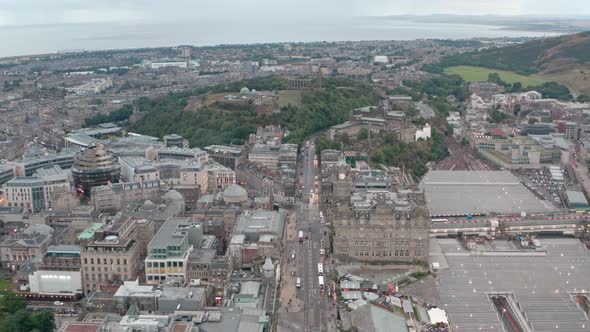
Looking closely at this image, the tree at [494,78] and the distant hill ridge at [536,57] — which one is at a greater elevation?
the distant hill ridge at [536,57]

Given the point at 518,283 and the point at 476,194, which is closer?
the point at 518,283

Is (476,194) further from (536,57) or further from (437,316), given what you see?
(536,57)

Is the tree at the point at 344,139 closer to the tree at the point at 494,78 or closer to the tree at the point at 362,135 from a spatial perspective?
the tree at the point at 362,135

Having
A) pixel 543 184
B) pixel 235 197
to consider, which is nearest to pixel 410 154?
pixel 543 184

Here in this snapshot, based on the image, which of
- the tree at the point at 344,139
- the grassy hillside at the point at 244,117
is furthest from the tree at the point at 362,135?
the grassy hillside at the point at 244,117

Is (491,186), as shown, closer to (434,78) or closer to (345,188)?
(345,188)

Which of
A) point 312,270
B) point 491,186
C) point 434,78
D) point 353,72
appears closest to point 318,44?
point 353,72

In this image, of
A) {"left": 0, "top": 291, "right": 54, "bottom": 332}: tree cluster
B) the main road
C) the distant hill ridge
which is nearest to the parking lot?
the main road
